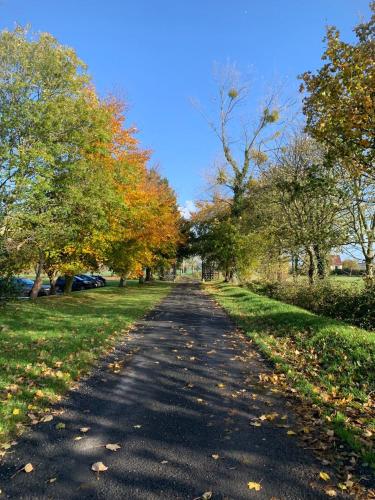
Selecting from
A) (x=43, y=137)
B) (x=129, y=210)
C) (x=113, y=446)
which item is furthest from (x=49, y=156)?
(x=113, y=446)

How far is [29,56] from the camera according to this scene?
1391 cm

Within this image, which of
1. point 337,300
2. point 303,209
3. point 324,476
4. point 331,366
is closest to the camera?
point 324,476

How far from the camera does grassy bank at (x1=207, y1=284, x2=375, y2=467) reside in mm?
5141

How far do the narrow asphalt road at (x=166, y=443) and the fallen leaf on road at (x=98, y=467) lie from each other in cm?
4

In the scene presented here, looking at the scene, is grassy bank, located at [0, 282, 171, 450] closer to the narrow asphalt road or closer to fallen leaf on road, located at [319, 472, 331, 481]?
the narrow asphalt road

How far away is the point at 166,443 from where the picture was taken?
14.8 ft

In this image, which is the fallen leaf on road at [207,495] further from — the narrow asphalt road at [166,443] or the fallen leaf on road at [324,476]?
the fallen leaf on road at [324,476]

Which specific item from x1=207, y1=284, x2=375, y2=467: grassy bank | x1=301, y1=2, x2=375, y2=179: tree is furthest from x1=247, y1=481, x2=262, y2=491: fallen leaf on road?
x1=301, y1=2, x2=375, y2=179: tree

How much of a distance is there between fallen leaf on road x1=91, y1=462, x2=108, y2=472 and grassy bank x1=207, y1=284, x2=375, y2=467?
2689 millimetres

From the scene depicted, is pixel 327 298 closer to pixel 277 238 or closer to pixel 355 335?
pixel 355 335

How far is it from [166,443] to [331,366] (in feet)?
13.9

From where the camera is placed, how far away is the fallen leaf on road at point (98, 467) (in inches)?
154

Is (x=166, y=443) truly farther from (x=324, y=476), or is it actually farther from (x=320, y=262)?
(x=320, y=262)

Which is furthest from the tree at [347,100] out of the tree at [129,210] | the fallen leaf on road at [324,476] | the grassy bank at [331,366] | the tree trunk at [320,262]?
the tree trunk at [320,262]
